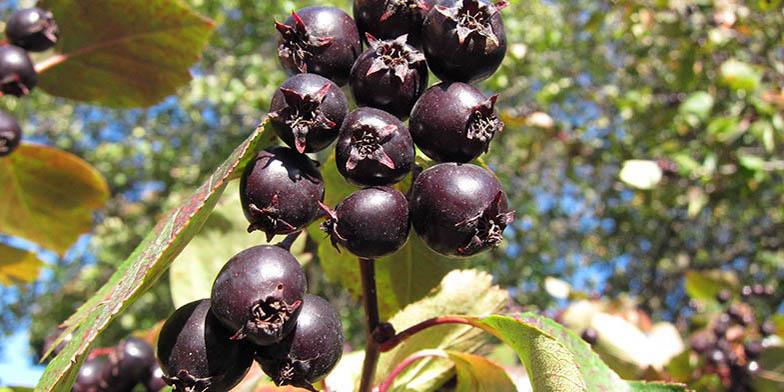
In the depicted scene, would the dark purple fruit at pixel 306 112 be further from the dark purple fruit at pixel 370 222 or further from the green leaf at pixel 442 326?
the green leaf at pixel 442 326

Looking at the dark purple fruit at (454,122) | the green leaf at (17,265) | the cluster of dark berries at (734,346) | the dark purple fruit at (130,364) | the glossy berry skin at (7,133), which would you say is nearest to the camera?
the dark purple fruit at (454,122)

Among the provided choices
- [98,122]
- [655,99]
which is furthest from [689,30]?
[98,122]

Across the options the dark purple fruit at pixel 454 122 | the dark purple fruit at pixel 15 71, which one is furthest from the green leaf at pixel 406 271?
the dark purple fruit at pixel 15 71

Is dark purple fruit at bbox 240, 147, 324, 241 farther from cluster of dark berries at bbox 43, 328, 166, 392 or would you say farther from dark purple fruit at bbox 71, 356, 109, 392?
dark purple fruit at bbox 71, 356, 109, 392

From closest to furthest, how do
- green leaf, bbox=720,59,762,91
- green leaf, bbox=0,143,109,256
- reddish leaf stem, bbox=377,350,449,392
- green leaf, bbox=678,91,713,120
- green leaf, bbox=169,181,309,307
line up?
reddish leaf stem, bbox=377,350,449,392 < green leaf, bbox=169,181,309,307 < green leaf, bbox=0,143,109,256 < green leaf, bbox=720,59,762,91 < green leaf, bbox=678,91,713,120

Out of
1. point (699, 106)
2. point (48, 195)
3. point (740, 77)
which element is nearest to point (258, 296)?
point (48, 195)

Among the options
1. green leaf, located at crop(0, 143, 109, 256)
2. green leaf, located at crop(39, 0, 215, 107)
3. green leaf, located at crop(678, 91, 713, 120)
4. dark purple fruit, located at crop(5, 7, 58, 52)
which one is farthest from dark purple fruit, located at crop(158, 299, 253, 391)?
green leaf, located at crop(678, 91, 713, 120)
